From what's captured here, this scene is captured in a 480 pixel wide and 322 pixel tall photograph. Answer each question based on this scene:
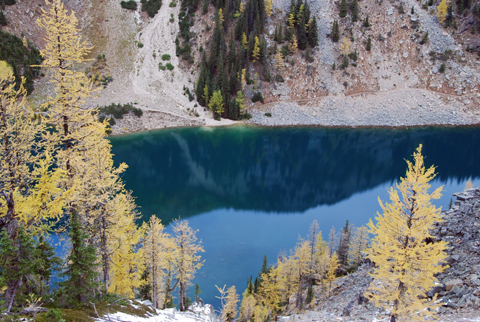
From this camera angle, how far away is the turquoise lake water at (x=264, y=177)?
44.7 meters

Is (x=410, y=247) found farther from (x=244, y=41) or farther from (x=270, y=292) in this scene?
(x=244, y=41)

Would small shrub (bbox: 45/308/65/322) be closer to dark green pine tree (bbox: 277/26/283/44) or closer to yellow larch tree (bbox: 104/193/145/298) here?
yellow larch tree (bbox: 104/193/145/298)

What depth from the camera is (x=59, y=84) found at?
49.8ft

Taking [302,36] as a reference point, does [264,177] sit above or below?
below

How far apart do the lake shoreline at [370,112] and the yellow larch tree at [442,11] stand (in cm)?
2818

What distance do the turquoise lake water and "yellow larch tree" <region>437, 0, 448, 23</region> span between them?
137 ft

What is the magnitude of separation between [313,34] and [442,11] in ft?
147

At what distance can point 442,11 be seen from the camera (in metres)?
103

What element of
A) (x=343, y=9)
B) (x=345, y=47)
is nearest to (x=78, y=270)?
(x=345, y=47)

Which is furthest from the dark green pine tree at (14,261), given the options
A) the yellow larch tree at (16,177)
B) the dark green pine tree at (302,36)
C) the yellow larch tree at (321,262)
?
the dark green pine tree at (302,36)

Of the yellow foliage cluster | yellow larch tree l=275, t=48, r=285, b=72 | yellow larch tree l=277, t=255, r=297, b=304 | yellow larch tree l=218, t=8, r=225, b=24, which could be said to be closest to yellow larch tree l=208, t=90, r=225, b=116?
yellow larch tree l=275, t=48, r=285, b=72

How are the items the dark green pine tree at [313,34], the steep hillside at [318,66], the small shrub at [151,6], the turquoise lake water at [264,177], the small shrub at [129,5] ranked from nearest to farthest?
the turquoise lake water at [264,177] < the steep hillside at [318,66] < the dark green pine tree at [313,34] < the small shrub at [129,5] < the small shrub at [151,6]

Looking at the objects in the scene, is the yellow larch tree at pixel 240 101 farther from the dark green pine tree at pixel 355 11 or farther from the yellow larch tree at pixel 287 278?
the yellow larch tree at pixel 287 278

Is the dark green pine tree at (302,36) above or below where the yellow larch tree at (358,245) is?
above
